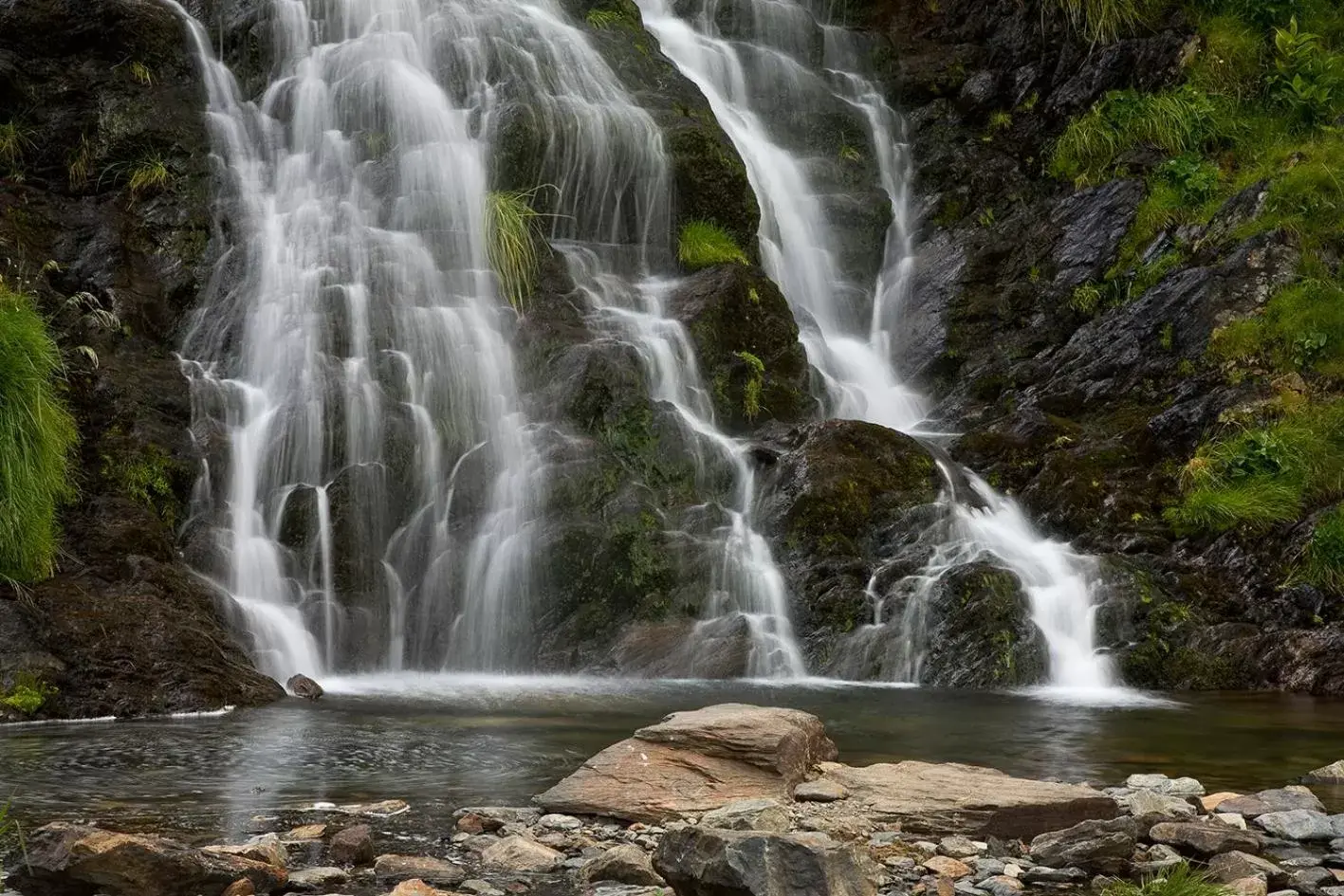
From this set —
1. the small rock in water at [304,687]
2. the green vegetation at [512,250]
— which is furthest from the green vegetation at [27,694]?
the green vegetation at [512,250]

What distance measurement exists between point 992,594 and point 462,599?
15.8 ft

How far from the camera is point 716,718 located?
6035 millimetres

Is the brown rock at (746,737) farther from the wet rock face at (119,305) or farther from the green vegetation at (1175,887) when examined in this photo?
the wet rock face at (119,305)

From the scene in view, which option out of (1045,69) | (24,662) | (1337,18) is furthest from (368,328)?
(1337,18)

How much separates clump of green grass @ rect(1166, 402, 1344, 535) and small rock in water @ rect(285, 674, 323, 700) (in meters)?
8.46

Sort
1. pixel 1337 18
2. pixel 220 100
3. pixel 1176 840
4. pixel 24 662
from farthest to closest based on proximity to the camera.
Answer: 1. pixel 1337 18
2. pixel 220 100
3. pixel 24 662
4. pixel 1176 840

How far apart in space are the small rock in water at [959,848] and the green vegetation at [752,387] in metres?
9.45

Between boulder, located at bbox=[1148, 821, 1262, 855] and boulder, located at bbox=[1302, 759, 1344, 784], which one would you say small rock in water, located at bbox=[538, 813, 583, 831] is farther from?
boulder, located at bbox=[1302, 759, 1344, 784]

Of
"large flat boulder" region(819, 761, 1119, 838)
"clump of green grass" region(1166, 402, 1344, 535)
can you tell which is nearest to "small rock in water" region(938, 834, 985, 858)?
"large flat boulder" region(819, 761, 1119, 838)

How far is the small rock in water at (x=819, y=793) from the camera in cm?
563

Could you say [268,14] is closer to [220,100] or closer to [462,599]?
[220,100]

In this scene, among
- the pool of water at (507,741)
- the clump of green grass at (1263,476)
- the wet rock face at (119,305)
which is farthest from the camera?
the clump of green grass at (1263,476)

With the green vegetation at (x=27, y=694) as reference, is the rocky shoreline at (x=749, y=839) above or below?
below

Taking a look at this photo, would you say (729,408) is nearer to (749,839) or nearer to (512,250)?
(512,250)
